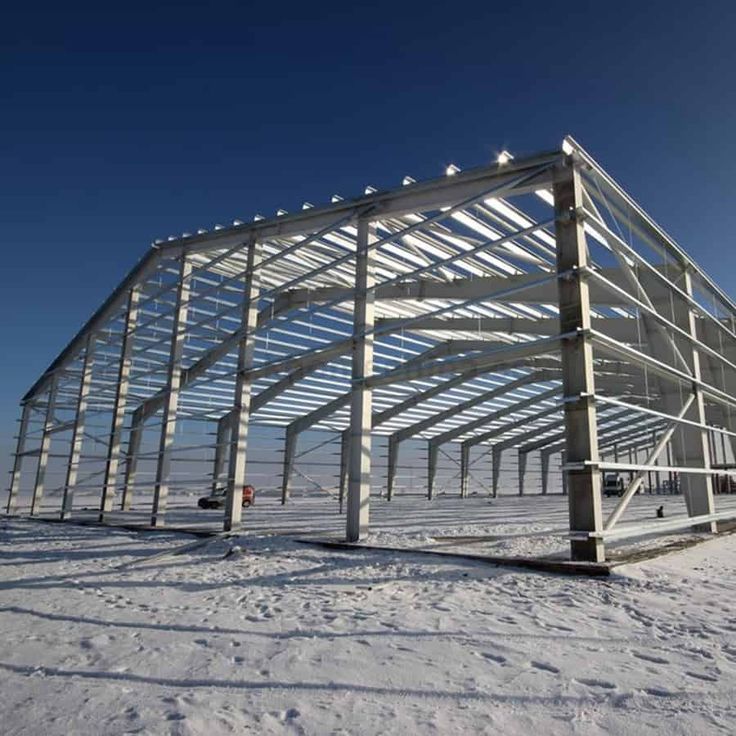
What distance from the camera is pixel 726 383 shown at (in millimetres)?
16312

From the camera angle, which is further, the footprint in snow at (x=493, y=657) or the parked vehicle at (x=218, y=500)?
the parked vehicle at (x=218, y=500)

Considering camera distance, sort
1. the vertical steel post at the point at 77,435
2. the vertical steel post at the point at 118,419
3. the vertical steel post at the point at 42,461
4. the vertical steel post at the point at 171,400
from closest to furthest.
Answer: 1. the vertical steel post at the point at 171,400
2. the vertical steel post at the point at 118,419
3. the vertical steel post at the point at 77,435
4. the vertical steel post at the point at 42,461

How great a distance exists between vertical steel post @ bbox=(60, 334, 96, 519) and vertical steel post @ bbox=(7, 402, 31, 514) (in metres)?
6.89

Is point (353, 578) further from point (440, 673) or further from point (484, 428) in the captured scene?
point (484, 428)

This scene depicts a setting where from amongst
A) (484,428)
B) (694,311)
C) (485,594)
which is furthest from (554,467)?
(485,594)

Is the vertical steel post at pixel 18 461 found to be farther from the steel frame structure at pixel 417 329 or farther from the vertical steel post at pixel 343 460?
the vertical steel post at pixel 343 460

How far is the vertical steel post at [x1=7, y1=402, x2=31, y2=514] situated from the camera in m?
24.7

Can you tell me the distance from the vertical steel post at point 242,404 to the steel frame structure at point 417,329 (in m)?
0.05

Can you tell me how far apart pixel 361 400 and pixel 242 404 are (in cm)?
386

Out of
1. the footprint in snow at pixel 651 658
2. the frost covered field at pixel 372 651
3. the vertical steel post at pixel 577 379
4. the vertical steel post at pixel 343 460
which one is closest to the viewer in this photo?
the frost covered field at pixel 372 651

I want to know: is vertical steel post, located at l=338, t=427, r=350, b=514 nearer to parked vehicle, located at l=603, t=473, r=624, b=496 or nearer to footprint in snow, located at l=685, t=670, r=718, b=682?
parked vehicle, located at l=603, t=473, r=624, b=496

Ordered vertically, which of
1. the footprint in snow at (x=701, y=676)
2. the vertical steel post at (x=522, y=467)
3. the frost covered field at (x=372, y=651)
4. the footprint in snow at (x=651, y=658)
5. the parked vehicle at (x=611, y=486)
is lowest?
the frost covered field at (x=372, y=651)

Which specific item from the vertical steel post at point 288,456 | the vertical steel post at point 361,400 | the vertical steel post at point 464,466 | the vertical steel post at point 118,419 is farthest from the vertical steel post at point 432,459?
the vertical steel post at point 361,400

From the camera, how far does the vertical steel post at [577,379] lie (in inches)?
310
